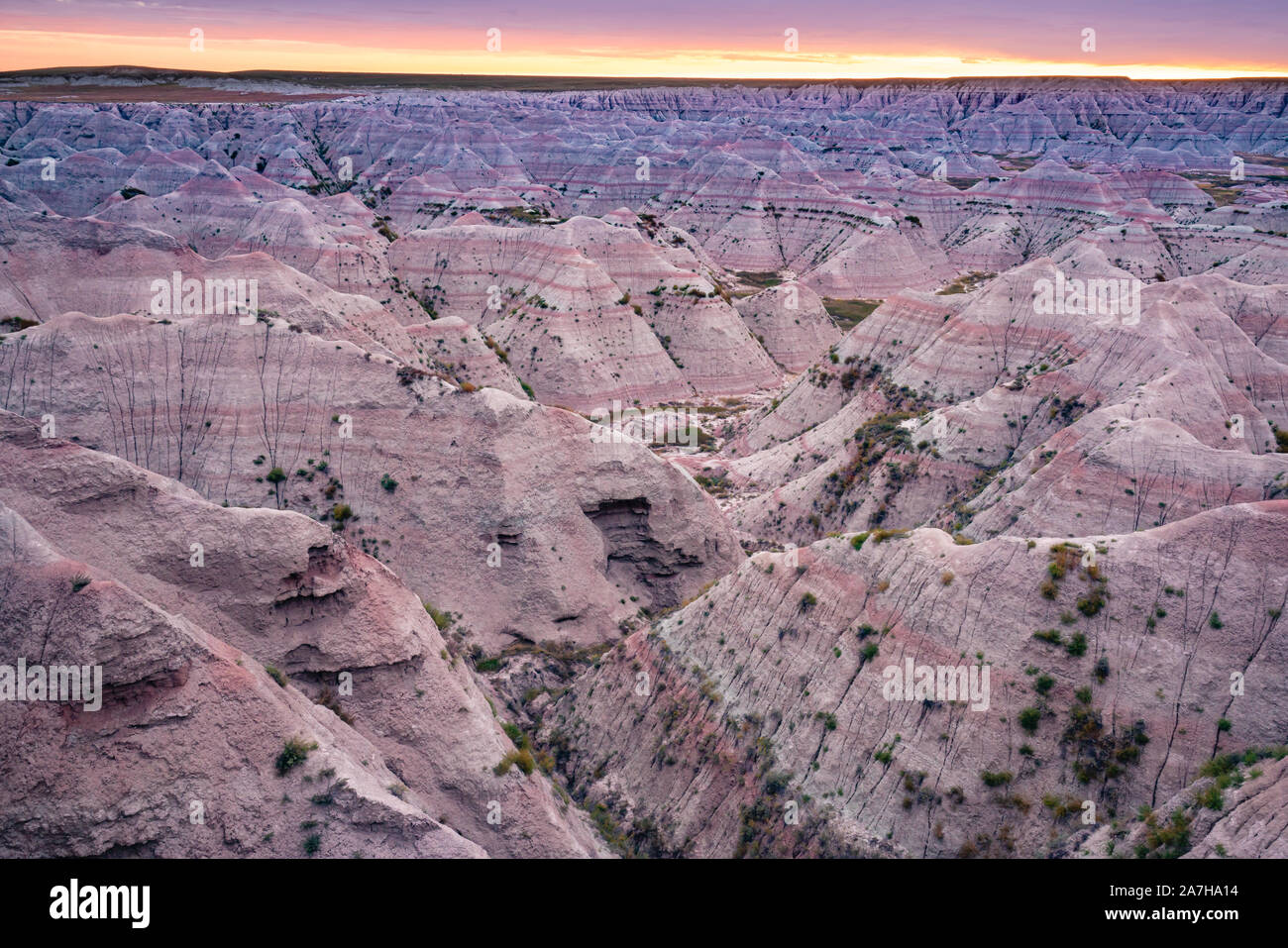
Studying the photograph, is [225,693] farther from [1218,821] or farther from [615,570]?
Answer: [615,570]

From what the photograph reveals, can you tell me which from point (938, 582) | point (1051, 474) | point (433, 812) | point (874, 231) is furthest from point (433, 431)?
point (874, 231)

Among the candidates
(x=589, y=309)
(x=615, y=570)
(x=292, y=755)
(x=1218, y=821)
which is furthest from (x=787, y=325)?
(x=292, y=755)

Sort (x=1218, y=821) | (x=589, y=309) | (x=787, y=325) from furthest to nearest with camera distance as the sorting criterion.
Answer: (x=787, y=325)
(x=589, y=309)
(x=1218, y=821)

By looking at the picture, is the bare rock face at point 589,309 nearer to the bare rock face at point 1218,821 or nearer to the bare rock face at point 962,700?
the bare rock face at point 962,700

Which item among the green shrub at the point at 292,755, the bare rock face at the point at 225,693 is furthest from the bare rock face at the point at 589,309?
the green shrub at the point at 292,755

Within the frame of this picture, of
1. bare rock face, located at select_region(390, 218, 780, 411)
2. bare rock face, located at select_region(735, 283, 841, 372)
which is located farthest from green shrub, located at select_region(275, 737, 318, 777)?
bare rock face, located at select_region(735, 283, 841, 372)

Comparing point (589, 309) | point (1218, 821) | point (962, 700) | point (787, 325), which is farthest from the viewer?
point (787, 325)
